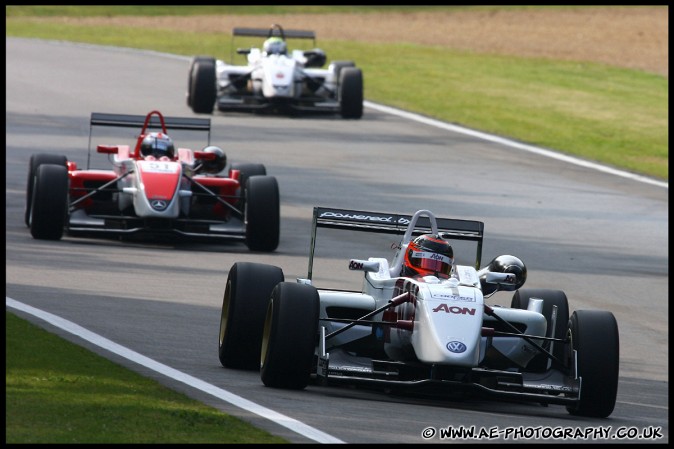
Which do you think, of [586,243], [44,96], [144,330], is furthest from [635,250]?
[44,96]

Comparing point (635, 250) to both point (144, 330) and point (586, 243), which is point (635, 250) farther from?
point (144, 330)

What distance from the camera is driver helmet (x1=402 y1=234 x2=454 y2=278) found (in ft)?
39.8

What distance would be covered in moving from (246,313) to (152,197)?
24.4 feet

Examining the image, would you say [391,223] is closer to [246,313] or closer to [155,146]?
[246,313]

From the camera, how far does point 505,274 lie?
40.4 ft

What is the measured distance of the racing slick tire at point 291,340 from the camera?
11031 millimetres

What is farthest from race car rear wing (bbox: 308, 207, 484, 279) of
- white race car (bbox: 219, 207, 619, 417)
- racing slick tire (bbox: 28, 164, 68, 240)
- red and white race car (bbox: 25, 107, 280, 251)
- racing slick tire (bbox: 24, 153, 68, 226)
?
racing slick tire (bbox: 24, 153, 68, 226)

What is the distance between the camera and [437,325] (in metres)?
11.0

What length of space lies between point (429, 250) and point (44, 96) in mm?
26359

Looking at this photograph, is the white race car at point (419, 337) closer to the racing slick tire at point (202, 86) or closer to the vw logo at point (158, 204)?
the vw logo at point (158, 204)

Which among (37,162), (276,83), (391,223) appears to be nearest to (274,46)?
(276,83)

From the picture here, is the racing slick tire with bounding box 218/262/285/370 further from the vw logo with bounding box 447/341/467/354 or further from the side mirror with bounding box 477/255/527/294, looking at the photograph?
the vw logo with bounding box 447/341/467/354

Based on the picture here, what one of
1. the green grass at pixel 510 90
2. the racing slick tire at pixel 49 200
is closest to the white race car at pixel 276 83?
the green grass at pixel 510 90

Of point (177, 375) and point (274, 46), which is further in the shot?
point (274, 46)
